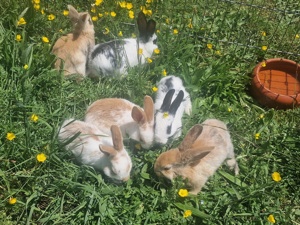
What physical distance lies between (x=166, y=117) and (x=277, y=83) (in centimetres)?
166

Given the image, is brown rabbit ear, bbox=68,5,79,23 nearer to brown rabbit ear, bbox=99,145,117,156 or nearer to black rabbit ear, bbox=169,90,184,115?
black rabbit ear, bbox=169,90,184,115

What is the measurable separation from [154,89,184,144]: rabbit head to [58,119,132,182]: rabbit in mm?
376

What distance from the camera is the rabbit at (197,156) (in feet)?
11.5

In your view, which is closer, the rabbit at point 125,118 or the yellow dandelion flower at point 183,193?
the yellow dandelion flower at point 183,193

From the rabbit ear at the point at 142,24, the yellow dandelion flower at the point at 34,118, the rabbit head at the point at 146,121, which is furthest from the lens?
the rabbit ear at the point at 142,24

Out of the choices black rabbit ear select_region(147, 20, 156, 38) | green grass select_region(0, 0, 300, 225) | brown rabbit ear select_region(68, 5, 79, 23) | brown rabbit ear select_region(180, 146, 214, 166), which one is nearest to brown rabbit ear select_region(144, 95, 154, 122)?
green grass select_region(0, 0, 300, 225)

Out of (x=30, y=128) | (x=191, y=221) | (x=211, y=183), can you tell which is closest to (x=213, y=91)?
(x=211, y=183)

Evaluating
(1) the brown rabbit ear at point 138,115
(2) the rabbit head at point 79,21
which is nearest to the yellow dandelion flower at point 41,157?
(1) the brown rabbit ear at point 138,115

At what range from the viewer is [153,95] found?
4352mm

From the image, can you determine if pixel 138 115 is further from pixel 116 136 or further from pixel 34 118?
pixel 34 118

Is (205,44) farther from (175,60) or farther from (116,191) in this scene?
(116,191)

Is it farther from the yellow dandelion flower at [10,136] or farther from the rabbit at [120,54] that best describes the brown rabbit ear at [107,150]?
the rabbit at [120,54]

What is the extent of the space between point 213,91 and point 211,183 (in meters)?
1.15

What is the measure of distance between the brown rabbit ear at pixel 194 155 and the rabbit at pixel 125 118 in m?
0.41
